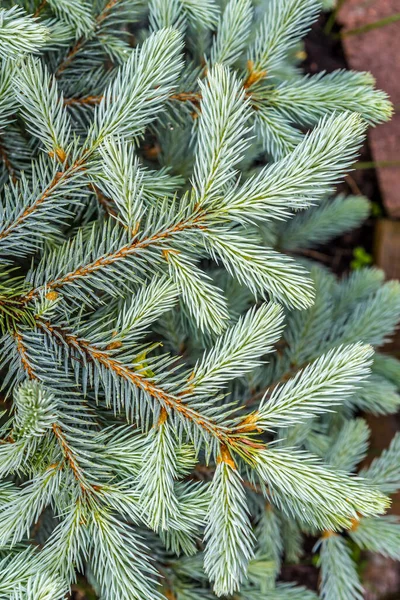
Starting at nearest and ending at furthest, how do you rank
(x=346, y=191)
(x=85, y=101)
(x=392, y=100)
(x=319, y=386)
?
(x=319, y=386) → (x=85, y=101) → (x=392, y=100) → (x=346, y=191)

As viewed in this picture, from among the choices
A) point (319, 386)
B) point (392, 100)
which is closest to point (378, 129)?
point (392, 100)

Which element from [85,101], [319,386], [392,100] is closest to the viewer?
[319,386]

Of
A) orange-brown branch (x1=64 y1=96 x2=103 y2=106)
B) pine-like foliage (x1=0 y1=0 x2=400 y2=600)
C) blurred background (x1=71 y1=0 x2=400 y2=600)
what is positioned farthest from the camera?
blurred background (x1=71 y1=0 x2=400 y2=600)

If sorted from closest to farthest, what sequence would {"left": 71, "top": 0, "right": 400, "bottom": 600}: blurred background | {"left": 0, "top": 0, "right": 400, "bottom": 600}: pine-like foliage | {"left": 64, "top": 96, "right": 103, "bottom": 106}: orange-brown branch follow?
{"left": 0, "top": 0, "right": 400, "bottom": 600}: pine-like foliage, {"left": 64, "top": 96, "right": 103, "bottom": 106}: orange-brown branch, {"left": 71, "top": 0, "right": 400, "bottom": 600}: blurred background

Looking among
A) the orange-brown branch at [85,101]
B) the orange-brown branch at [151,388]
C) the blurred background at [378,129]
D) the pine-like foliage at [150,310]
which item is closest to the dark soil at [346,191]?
the blurred background at [378,129]

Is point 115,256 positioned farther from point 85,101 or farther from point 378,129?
point 378,129

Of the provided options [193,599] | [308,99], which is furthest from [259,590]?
[308,99]

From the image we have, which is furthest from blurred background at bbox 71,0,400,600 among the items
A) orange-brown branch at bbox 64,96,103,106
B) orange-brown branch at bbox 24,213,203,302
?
orange-brown branch at bbox 24,213,203,302

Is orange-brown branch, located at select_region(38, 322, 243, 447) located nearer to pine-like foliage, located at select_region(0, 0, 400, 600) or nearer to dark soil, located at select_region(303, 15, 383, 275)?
pine-like foliage, located at select_region(0, 0, 400, 600)

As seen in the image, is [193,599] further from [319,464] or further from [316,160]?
[316,160]
